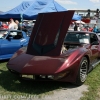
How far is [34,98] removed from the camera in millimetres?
3504

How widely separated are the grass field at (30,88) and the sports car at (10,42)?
6.04ft

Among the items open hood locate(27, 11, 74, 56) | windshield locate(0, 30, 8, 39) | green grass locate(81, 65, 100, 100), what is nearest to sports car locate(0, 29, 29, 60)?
windshield locate(0, 30, 8, 39)

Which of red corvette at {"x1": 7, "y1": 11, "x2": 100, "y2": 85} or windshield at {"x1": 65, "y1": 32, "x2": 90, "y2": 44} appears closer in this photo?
red corvette at {"x1": 7, "y1": 11, "x2": 100, "y2": 85}

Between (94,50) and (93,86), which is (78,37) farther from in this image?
(93,86)

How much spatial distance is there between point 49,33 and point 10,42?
8.67ft

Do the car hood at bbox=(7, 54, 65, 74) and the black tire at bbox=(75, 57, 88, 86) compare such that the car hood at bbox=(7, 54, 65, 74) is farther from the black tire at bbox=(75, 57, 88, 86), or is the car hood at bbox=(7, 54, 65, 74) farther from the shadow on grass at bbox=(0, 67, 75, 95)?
the black tire at bbox=(75, 57, 88, 86)

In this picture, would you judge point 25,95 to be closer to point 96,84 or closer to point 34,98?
point 34,98

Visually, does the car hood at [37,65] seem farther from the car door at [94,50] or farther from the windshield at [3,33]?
the windshield at [3,33]

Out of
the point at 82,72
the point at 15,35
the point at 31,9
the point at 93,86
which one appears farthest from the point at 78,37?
the point at 31,9

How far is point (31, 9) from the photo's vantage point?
11.3 meters

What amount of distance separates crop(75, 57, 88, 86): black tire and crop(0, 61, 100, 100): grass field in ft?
0.72

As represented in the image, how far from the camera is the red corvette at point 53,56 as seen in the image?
149 inches

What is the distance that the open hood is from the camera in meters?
4.30

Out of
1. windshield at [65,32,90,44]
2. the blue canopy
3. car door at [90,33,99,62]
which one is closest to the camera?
car door at [90,33,99,62]
